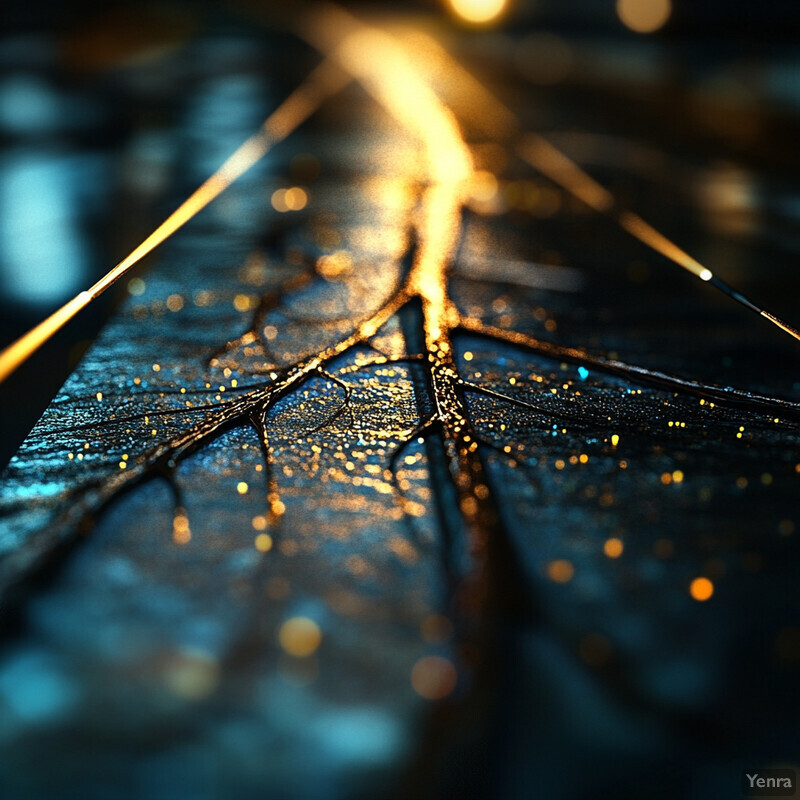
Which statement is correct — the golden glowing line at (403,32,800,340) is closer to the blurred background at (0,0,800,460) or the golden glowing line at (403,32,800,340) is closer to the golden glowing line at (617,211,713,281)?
the golden glowing line at (617,211,713,281)

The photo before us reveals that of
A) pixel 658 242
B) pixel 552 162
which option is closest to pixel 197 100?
pixel 552 162

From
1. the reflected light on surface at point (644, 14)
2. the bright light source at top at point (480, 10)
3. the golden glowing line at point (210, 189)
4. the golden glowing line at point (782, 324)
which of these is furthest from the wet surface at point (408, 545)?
the bright light source at top at point (480, 10)

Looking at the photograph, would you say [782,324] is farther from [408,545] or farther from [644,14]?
[644,14]

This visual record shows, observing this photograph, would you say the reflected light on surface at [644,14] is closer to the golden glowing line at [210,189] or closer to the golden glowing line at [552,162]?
the golden glowing line at [552,162]

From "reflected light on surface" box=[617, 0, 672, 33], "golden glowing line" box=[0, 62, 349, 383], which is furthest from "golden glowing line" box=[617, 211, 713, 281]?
"reflected light on surface" box=[617, 0, 672, 33]

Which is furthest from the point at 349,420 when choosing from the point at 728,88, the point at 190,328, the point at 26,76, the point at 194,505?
the point at 26,76
